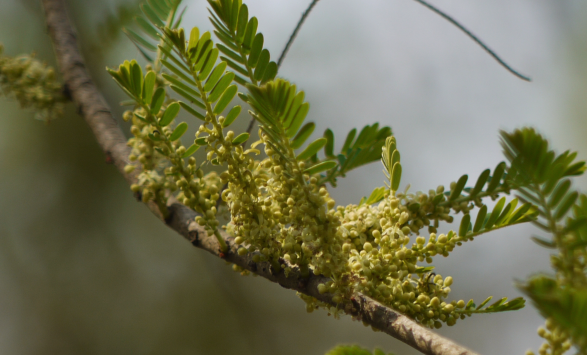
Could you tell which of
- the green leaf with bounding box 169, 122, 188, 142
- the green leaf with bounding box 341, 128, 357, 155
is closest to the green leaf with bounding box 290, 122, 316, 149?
the green leaf with bounding box 169, 122, 188, 142

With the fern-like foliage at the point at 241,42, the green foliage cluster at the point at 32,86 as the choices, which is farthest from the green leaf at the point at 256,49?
the green foliage cluster at the point at 32,86

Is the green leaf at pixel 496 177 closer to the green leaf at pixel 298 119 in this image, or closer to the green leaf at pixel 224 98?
the green leaf at pixel 298 119

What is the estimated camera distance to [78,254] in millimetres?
2225

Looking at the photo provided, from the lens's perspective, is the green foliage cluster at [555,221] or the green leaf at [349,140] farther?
the green leaf at [349,140]

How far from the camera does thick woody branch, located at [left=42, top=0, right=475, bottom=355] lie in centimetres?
42

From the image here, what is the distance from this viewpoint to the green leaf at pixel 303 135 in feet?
1.37

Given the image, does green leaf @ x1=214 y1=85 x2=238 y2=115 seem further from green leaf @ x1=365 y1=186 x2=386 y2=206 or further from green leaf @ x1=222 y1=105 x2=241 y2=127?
green leaf @ x1=365 y1=186 x2=386 y2=206

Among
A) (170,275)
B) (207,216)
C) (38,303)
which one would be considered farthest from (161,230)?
(207,216)

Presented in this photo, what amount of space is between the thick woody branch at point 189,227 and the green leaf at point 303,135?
0.17 m

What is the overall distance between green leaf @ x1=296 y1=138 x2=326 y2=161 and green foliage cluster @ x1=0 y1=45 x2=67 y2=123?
35.4 inches

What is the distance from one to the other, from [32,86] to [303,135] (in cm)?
96

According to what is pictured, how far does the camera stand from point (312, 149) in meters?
0.44

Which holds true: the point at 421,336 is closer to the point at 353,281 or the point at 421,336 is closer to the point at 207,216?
the point at 353,281

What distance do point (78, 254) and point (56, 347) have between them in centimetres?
48
